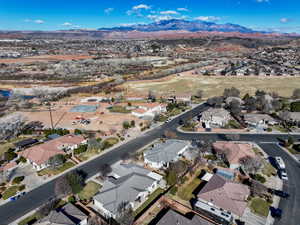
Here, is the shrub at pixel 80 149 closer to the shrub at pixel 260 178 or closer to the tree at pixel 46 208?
the tree at pixel 46 208

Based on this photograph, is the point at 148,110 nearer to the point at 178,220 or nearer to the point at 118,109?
the point at 118,109

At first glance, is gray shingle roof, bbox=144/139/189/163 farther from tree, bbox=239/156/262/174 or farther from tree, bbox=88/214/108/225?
tree, bbox=88/214/108/225

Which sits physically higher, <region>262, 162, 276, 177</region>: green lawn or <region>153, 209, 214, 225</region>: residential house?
<region>153, 209, 214, 225</region>: residential house

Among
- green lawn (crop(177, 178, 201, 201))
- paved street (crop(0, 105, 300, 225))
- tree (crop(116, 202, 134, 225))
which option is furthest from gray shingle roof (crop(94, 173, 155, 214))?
paved street (crop(0, 105, 300, 225))

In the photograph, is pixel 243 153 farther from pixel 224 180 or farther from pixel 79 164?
pixel 79 164

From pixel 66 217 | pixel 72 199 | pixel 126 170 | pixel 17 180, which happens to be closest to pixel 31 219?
pixel 72 199

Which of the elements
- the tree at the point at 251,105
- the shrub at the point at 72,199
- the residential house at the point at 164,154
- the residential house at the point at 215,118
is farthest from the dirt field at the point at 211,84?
the shrub at the point at 72,199

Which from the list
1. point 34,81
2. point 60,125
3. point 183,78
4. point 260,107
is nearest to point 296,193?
point 260,107
